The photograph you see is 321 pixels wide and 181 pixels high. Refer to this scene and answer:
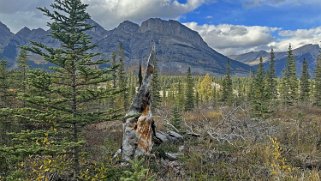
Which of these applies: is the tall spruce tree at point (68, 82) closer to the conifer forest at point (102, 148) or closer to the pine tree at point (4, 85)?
the conifer forest at point (102, 148)

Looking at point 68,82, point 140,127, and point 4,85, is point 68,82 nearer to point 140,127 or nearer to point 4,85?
point 140,127

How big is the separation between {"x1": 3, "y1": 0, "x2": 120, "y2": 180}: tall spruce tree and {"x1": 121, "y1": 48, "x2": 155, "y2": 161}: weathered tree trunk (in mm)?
1935

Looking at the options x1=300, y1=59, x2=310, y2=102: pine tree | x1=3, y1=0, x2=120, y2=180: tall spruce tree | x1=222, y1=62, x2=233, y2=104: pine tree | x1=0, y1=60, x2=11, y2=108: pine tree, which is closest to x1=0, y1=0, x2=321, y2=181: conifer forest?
x1=3, y1=0, x2=120, y2=180: tall spruce tree

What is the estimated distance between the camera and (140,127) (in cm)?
1106

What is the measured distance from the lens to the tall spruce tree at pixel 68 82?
26.4 ft

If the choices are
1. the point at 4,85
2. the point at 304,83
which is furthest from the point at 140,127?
the point at 304,83

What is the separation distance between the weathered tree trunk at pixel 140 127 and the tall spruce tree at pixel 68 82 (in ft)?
6.35

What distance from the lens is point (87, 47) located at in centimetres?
905

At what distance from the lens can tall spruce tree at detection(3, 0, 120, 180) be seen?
805 centimetres

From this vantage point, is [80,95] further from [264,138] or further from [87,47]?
[264,138]

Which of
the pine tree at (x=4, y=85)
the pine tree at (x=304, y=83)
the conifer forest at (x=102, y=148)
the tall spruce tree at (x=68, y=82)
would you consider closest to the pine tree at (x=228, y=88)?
the pine tree at (x=304, y=83)

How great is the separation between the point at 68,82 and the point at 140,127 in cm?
312

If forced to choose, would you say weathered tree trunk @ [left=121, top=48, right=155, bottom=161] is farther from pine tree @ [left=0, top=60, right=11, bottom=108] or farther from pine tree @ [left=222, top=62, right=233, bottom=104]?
pine tree @ [left=222, top=62, right=233, bottom=104]

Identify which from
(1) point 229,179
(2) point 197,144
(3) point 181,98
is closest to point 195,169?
(1) point 229,179
